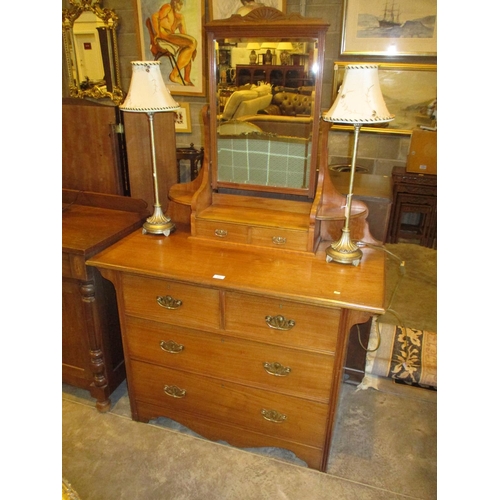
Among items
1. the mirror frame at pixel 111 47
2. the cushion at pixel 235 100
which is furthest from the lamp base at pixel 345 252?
the mirror frame at pixel 111 47

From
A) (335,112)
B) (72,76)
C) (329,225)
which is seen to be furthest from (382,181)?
(72,76)

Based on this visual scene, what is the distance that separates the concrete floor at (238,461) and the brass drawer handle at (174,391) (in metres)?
0.22

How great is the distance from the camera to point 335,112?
125 centimetres

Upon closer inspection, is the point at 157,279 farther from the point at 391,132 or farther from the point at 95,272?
the point at 391,132

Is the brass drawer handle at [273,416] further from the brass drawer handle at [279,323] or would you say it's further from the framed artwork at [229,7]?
the framed artwork at [229,7]

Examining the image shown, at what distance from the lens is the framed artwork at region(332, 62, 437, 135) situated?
308 cm

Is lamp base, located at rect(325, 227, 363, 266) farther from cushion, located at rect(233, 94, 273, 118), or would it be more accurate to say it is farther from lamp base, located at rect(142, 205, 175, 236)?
lamp base, located at rect(142, 205, 175, 236)

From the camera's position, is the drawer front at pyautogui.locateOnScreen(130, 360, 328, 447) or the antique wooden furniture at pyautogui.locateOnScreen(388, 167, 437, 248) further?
the antique wooden furniture at pyautogui.locateOnScreen(388, 167, 437, 248)

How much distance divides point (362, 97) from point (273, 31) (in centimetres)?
42

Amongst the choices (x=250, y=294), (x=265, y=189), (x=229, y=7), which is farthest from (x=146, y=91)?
(x=229, y=7)

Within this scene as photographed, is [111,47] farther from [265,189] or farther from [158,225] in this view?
[265,189]

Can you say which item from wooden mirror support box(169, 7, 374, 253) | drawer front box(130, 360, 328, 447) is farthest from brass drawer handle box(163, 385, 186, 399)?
wooden mirror support box(169, 7, 374, 253)

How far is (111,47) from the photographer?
3.63 metres

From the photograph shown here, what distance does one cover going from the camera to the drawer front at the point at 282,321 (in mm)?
1281
